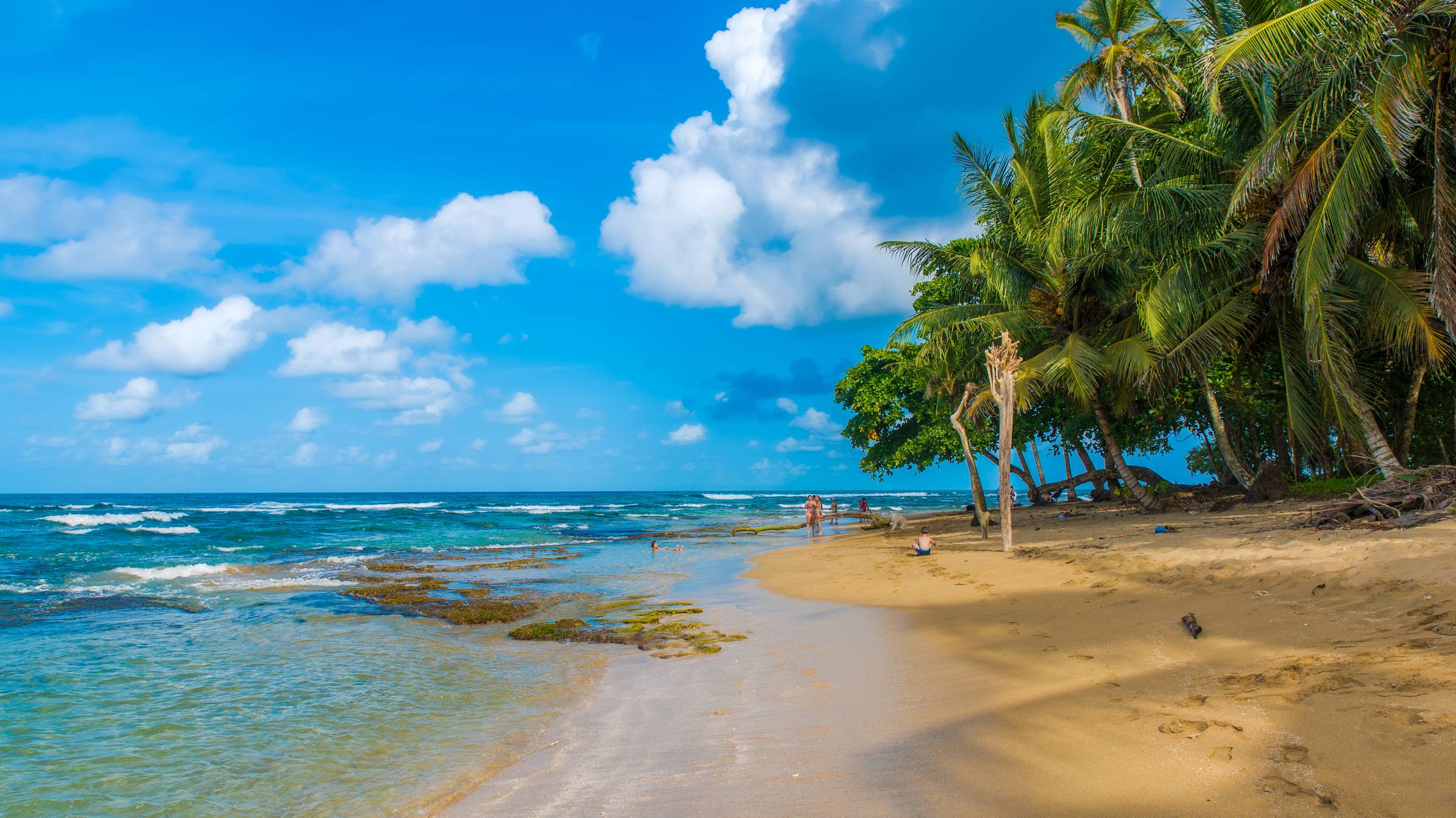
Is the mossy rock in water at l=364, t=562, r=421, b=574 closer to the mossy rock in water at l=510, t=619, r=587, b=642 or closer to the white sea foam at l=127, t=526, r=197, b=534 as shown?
the mossy rock in water at l=510, t=619, r=587, b=642

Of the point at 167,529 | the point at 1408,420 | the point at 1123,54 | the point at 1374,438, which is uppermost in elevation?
the point at 1123,54

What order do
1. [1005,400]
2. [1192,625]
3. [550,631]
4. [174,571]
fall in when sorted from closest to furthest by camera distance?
[1192,625] < [550,631] < [1005,400] < [174,571]

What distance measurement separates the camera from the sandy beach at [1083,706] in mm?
3633

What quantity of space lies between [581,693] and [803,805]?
3.93 meters

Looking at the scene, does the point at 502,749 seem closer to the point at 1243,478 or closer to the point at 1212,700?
the point at 1212,700

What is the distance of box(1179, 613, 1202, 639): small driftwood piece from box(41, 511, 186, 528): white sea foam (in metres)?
48.3

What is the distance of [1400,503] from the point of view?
8781 mm

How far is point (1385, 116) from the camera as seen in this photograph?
29.2ft

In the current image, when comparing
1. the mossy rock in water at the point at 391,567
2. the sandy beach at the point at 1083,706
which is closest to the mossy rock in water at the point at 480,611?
the sandy beach at the point at 1083,706

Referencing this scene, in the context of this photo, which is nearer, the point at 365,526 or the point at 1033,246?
the point at 1033,246

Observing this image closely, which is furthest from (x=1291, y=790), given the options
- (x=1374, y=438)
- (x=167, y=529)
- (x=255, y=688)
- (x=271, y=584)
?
(x=167, y=529)

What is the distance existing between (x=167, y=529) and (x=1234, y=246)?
43.2 metres

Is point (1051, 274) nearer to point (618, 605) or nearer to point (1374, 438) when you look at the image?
point (1374, 438)

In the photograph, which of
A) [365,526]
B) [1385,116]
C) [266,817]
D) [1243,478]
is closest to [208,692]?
[266,817]
